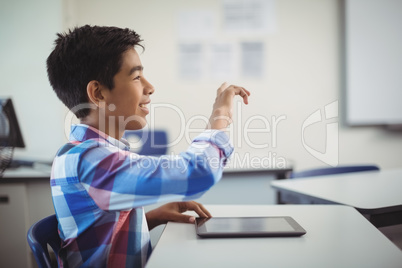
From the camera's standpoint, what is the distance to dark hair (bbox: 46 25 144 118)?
97 cm

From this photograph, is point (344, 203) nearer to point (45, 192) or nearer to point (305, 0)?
point (45, 192)

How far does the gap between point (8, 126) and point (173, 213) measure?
4.09 ft

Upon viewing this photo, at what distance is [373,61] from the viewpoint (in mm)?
3287

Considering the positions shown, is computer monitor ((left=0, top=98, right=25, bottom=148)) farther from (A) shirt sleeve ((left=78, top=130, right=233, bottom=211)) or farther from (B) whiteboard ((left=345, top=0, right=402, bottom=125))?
(B) whiteboard ((left=345, top=0, right=402, bottom=125))

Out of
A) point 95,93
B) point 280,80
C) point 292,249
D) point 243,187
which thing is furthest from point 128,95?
point 280,80

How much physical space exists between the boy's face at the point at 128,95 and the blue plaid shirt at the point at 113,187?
7 cm

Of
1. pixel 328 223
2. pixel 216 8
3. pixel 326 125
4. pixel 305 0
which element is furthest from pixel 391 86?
pixel 328 223

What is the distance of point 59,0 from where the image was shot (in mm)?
2701

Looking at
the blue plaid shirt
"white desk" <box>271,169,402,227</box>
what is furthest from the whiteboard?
the blue plaid shirt

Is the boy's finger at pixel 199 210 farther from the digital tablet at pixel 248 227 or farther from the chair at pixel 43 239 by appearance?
the chair at pixel 43 239

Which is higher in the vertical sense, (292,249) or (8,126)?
(8,126)

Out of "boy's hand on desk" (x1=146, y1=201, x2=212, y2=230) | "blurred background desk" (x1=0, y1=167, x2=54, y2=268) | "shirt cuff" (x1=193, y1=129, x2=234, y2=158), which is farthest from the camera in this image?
"blurred background desk" (x1=0, y1=167, x2=54, y2=268)

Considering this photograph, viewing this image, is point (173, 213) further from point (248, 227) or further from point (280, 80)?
point (280, 80)

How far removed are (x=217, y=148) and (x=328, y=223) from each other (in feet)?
1.42
